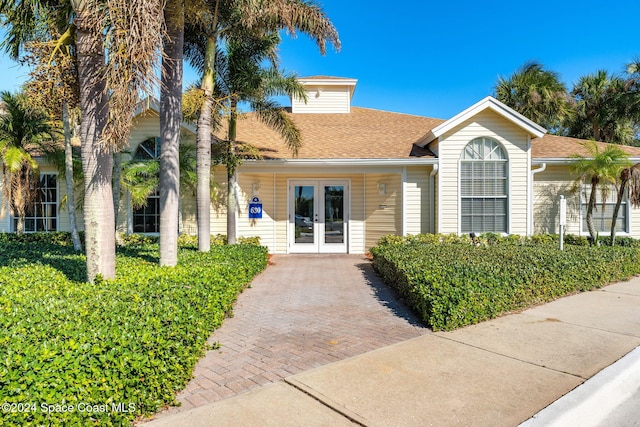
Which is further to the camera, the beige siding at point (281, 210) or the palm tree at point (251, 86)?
the beige siding at point (281, 210)

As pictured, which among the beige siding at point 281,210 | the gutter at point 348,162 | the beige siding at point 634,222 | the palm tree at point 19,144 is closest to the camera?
the palm tree at point 19,144

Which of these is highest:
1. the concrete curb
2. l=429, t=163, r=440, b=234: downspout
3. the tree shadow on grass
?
l=429, t=163, r=440, b=234: downspout

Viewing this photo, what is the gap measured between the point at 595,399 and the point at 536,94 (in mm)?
18196

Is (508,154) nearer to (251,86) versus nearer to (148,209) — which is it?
Result: (251,86)

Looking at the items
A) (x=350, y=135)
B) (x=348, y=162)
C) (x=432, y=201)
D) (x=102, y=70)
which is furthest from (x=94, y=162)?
(x=350, y=135)

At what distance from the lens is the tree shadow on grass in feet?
18.3

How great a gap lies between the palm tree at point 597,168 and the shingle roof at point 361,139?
0.70 m

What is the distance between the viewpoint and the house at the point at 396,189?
1160 cm

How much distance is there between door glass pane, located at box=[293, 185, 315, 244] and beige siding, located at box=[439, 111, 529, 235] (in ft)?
14.0

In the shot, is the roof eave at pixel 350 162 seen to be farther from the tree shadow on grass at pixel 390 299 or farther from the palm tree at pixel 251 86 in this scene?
the tree shadow on grass at pixel 390 299

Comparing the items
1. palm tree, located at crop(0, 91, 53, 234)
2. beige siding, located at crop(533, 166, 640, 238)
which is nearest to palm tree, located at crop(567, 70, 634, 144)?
beige siding, located at crop(533, 166, 640, 238)

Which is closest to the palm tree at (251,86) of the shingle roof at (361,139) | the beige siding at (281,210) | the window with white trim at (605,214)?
the shingle roof at (361,139)

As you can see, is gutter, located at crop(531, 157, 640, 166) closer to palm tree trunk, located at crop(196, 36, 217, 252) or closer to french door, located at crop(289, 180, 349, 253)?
french door, located at crop(289, 180, 349, 253)

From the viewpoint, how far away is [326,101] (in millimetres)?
17656
